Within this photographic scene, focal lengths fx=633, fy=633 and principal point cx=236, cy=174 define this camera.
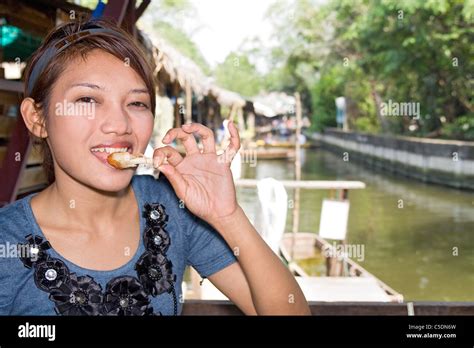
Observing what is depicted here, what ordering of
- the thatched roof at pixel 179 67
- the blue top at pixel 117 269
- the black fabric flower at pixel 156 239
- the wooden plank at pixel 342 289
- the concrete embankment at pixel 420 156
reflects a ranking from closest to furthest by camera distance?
1. the blue top at pixel 117 269
2. the black fabric flower at pixel 156 239
3. the wooden plank at pixel 342 289
4. the thatched roof at pixel 179 67
5. the concrete embankment at pixel 420 156

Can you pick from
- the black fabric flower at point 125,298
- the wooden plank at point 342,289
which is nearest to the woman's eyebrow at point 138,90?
the black fabric flower at point 125,298

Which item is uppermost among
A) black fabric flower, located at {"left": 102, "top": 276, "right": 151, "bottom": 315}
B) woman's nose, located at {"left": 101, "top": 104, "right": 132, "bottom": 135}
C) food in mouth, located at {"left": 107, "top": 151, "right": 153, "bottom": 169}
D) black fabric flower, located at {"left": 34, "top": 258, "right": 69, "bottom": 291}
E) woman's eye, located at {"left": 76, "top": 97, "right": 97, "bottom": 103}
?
woman's eye, located at {"left": 76, "top": 97, "right": 97, "bottom": 103}

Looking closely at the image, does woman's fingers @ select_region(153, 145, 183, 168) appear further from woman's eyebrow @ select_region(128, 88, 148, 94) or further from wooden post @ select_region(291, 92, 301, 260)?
wooden post @ select_region(291, 92, 301, 260)

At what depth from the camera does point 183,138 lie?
109 cm

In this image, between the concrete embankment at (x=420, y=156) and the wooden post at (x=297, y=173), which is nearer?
the wooden post at (x=297, y=173)

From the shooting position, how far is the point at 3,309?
1.00 m

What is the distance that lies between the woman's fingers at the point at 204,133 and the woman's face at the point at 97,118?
0.08 m

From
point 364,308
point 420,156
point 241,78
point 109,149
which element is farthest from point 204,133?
point 241,78

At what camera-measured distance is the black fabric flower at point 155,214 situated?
1176mm

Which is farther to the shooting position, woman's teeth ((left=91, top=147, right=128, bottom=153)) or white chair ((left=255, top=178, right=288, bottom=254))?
white chair ((left=255, top=178, right=288, bottom=254))

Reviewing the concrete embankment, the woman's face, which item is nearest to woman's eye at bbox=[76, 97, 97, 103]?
the woman's face

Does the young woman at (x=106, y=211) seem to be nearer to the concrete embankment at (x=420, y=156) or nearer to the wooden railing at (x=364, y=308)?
the wooden railing at (x=364, y=308)

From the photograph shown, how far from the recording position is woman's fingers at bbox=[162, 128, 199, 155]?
1.07m

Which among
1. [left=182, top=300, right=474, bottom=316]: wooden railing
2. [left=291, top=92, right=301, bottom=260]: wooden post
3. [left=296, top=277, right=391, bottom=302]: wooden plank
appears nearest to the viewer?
[left=182, top=300, right=474, bottom=316]: wooden railing
